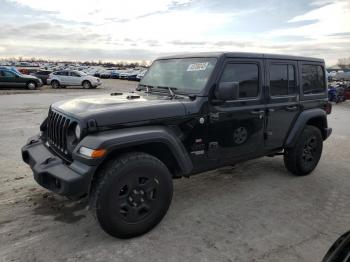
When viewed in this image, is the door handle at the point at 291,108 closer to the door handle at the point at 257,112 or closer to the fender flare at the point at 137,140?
the door handle at the point at 257,112

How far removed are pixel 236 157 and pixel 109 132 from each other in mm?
1948

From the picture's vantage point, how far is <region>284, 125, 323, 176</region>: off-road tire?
18.4 feet

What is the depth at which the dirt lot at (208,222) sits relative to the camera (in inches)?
135

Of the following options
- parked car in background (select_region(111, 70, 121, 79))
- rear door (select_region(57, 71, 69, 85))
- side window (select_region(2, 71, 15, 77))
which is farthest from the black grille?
parked car in background (select_region(111, 70, 121, 79))

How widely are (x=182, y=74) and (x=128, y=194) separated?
1.87m

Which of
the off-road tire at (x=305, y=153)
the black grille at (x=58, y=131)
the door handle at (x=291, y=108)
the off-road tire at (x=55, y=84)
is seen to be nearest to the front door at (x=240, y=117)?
the door handle at (x=291, y=108)

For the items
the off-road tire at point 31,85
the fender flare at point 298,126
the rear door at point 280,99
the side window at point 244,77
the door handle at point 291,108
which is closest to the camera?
the side window at point 244,77

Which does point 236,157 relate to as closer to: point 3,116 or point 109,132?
point 109,132

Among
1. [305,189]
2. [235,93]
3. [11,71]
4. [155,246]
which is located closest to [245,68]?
[235,93]

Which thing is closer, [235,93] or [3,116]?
[235,93]

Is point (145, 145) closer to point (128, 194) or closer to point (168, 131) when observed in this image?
point (168, 131)

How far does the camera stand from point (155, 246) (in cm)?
355

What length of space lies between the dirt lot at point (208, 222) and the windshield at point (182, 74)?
1547 millimetres

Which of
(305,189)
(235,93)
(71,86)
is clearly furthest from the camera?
(71,86)
